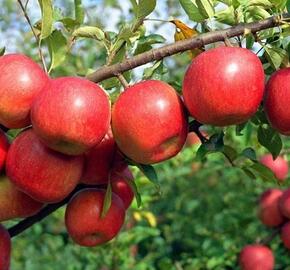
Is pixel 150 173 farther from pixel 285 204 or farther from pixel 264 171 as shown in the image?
pixel 285 204

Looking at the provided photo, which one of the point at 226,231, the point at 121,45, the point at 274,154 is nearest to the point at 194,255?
the point at 226,231

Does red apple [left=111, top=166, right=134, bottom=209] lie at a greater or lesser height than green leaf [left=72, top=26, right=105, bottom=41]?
lesser

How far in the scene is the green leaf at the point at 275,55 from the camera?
37.6 inches

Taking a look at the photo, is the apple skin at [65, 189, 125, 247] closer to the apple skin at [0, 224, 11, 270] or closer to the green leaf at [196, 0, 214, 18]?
the apple skin at [0, 224, 11, 270]

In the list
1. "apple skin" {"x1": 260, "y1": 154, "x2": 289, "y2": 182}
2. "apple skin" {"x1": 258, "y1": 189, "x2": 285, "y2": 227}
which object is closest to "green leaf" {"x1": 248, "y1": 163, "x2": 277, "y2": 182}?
"apple skin" {"x1": 258, "y1": 189, "x2": 285, "y2": 227}

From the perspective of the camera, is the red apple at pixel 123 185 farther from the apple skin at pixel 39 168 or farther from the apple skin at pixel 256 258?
the apple skin at pixel 256 258

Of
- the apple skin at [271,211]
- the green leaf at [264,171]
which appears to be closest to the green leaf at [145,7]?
the green leaf at [264,171]

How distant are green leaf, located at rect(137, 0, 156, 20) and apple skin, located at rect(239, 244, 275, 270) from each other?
118 centimetres

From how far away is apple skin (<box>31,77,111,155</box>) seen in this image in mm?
877

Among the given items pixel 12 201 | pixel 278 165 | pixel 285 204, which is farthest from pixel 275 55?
pixel 278 165

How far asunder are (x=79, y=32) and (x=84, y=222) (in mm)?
280

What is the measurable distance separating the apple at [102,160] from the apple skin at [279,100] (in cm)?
22

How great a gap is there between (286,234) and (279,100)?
1142 millimetres

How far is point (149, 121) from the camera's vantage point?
907 mm
